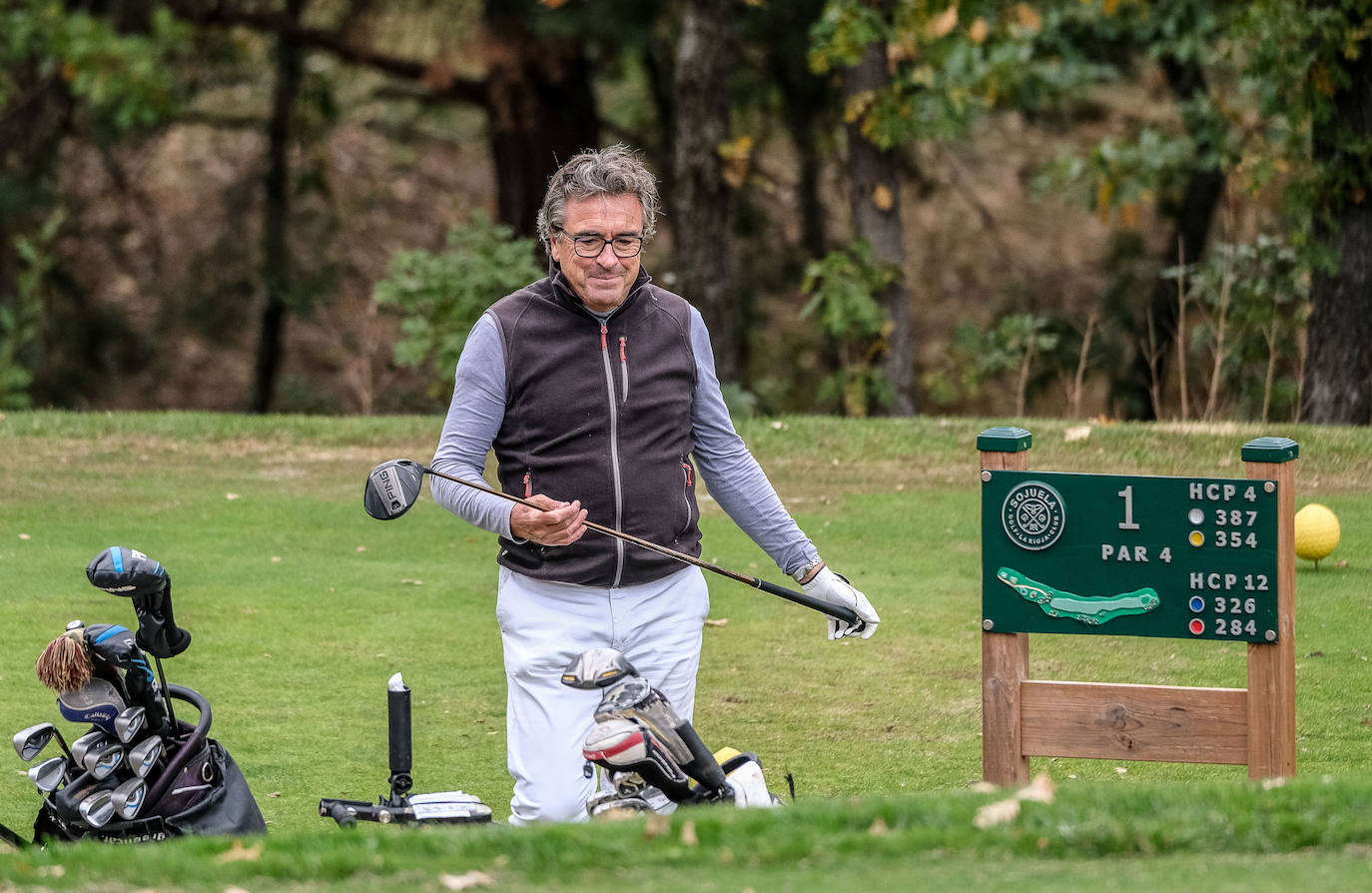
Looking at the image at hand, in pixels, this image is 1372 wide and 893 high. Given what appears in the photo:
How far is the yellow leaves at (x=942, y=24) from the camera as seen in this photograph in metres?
15.2

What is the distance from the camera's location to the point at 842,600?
4.55 m

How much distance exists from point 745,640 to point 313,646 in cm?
183

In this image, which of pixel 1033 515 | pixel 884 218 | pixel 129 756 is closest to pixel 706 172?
pixel 884 218

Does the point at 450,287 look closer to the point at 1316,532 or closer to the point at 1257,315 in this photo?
the point at 1257,315

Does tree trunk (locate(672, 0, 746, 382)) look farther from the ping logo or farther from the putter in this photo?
the putter

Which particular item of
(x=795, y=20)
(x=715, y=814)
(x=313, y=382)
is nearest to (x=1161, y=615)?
(x=715, y=814)

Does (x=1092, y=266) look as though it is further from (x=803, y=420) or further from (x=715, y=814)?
(x=715, y=814)

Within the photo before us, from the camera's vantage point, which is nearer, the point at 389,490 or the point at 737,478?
the point at 389,490

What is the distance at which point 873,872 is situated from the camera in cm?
339

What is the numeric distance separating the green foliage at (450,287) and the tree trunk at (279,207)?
17.2ft

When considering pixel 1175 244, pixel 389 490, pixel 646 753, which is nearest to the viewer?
pixel 646 753

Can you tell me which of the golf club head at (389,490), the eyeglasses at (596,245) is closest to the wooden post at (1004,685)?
the eyeglasses at (596,245)

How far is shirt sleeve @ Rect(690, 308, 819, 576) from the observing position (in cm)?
464

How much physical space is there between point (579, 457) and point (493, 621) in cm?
347
